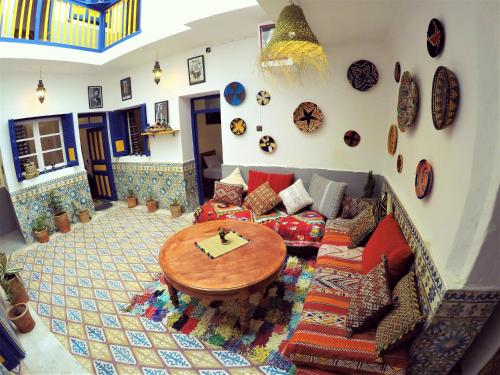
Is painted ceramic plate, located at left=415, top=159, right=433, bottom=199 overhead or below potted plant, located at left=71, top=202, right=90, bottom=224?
overhead

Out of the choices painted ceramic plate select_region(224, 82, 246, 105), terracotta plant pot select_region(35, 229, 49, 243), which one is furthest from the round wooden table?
terracotta plant pot select_region(35, 229, 49, 243)

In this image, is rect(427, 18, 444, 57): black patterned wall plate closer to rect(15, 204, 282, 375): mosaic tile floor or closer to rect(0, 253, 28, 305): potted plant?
rect(15, 204, 282, 375): mosaic tile floor

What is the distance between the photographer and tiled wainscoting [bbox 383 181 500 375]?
Answer: 137 cm

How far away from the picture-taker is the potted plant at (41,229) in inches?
174

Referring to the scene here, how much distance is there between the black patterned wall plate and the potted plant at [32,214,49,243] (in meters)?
5.59

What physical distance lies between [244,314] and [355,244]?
1.33 meters

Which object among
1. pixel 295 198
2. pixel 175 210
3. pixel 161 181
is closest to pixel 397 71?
pixel 295 198

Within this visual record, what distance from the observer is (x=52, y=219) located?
4852 millimetres

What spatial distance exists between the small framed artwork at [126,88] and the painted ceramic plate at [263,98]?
9.61 feet

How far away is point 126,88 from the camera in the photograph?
18.1 feet

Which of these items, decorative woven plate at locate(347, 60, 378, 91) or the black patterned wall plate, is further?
decorative woven plate at locate(347, 60, 378, 91)

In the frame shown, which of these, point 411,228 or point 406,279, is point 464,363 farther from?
point 411,228

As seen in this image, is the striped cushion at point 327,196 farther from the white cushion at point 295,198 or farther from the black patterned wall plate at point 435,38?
the black patterned wall plate at point 435,38

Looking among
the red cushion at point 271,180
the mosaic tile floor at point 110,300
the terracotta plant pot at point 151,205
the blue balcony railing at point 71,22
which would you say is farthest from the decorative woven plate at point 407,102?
the terracotta plant pot at point 151,205
